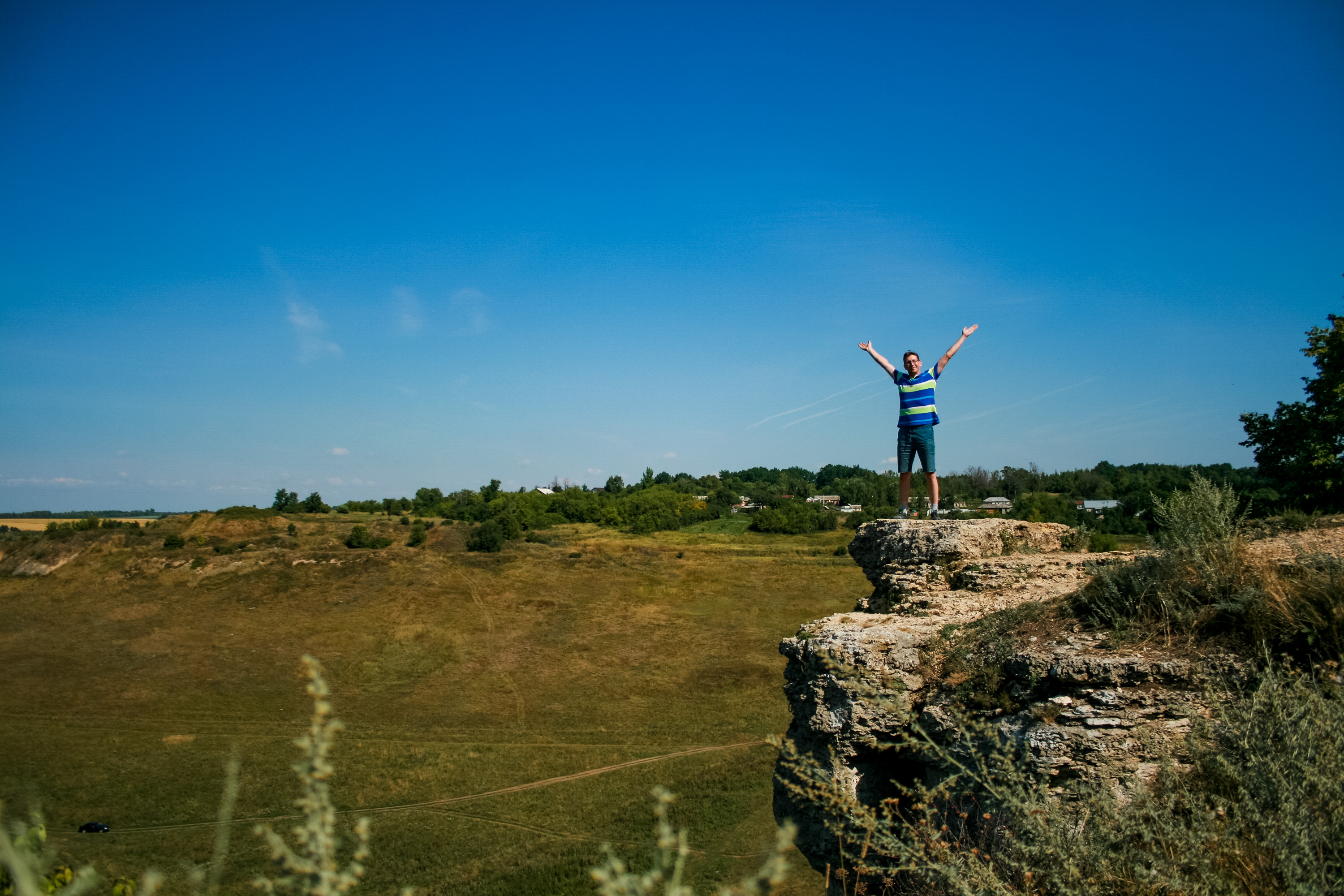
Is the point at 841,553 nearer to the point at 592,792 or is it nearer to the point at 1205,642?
the point at 592,792

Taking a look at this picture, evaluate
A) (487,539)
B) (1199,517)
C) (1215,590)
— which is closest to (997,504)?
(1199,517)

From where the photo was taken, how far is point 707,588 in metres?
43.2

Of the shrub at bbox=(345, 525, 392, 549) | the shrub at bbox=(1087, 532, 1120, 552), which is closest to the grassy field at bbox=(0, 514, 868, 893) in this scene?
the shrub at bbox=(345, 525, 392, 549)

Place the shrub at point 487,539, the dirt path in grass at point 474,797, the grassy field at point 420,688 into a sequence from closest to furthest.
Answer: the grassy field at point 420,688
the dirt path in grass at point 474,797
the shrub at point 487,539

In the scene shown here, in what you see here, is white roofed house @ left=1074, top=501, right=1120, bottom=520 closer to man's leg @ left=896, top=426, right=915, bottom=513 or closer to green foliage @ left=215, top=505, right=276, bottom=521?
man's leg @ left=896, top=426, right=915, bottom=513

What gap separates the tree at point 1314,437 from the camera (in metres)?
16.2

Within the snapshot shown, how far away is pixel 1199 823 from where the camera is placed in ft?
12.6

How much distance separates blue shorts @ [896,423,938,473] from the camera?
9734 mm

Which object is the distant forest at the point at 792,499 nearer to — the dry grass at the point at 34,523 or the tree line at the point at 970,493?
the tree line at the point at 970,493

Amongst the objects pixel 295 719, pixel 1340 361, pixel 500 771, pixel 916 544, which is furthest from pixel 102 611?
pixel 1340 361

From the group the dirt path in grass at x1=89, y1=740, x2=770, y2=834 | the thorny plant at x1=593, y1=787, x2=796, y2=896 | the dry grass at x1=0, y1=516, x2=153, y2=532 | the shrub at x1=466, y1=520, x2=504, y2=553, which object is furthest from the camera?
the dry grass at x1=0, y1=516, x2=153, y2=532

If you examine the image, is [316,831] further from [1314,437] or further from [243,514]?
[243,514]

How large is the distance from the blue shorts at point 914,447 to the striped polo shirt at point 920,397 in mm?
99

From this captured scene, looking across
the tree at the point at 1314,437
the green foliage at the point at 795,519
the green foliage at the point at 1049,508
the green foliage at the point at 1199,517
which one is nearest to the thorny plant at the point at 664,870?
the green foliage at the point at 1199,517
